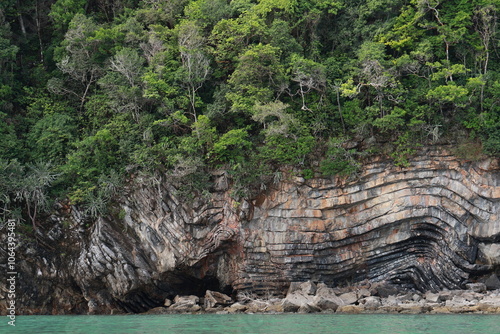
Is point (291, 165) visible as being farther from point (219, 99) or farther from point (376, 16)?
point (376, 16)

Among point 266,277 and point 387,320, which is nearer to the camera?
point 387,320

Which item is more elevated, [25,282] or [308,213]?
[308,213]

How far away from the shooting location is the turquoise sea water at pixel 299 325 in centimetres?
1157

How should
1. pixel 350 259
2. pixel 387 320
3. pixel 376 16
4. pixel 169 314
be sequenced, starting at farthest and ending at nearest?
pixel 376 16
pixel 350 259
pixel 169 314
pixel 387 320

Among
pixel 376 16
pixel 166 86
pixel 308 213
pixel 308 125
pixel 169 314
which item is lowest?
pixel 169 314

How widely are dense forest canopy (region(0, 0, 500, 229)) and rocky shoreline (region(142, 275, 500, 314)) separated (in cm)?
362

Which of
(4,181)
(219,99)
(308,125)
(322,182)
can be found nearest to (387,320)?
(322,182)

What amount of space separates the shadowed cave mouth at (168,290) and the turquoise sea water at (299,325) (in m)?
4.28

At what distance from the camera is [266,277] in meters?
18.8

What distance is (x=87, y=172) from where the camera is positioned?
19172mm

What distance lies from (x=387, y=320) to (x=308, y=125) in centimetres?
799

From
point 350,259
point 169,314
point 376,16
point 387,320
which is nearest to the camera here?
point 387,320

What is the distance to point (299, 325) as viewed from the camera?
12672mm

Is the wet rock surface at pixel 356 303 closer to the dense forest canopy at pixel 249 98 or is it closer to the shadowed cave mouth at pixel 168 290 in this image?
the shadowed cave mouth at pixel 168 290
